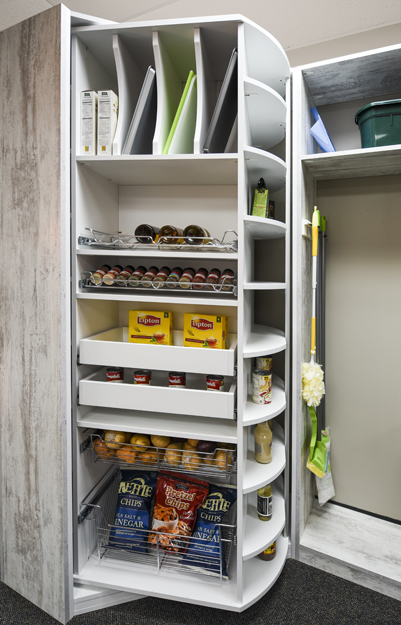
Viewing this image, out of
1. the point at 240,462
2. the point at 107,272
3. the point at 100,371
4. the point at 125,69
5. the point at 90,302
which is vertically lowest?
the point at 240,462

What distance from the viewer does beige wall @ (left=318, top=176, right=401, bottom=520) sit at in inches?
74.5

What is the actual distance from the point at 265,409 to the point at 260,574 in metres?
0.73

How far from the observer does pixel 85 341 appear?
1474 millimetres

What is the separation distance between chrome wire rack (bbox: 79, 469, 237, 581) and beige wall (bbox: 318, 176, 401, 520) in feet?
2.65

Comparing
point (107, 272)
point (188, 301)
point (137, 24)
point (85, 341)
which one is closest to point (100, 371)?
point (85, 341)

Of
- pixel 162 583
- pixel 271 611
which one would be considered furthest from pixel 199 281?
pixel 271 611

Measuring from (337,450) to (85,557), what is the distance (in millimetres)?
1415

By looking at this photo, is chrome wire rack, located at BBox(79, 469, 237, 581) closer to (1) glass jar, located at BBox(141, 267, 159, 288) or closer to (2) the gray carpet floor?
(2) the gray carpet floor

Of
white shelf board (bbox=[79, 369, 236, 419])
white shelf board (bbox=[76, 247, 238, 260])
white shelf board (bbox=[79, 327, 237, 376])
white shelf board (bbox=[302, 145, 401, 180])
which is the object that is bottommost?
white shelf board (bbox=[79, 369, 236, 419])

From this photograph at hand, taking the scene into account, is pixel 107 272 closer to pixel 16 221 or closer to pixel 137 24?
pixel 16 221

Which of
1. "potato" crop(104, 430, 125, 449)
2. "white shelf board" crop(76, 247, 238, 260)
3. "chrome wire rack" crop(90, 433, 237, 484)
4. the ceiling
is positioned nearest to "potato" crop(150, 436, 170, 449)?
"chrome wire rack" crop(90, 433, 237, 484)

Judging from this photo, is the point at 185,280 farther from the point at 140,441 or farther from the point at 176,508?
the point at 176,508

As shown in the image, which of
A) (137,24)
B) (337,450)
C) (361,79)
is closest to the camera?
(137,24)

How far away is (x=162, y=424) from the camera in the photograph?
151 cm
